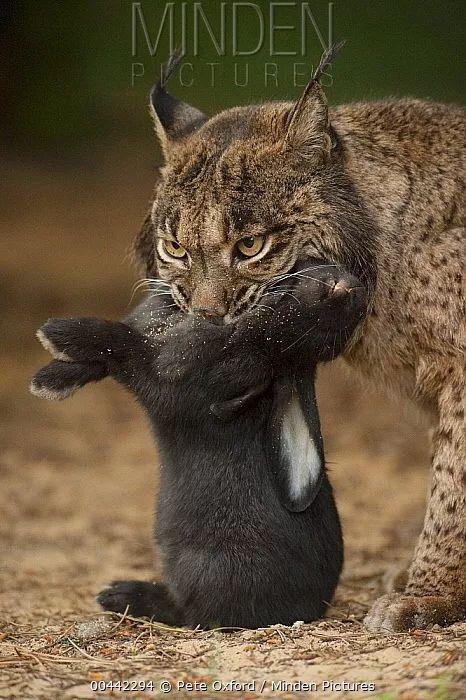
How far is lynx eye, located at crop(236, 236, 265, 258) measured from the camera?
16.7ft

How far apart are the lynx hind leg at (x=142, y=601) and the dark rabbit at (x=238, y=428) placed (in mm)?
328

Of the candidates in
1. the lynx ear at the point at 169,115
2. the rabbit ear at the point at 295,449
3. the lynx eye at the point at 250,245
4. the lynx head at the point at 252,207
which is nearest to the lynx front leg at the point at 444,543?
the rabbit ear at the point at 295,449

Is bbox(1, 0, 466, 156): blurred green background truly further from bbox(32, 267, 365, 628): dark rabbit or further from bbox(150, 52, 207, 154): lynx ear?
bbox(32, 267, 365, 628): dark rabbit

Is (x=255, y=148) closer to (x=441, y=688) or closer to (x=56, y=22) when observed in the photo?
(x=441, y=688)

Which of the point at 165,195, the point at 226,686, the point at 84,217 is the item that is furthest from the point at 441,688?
the point at 84,217

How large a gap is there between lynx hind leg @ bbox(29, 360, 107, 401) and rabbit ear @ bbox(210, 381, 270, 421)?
56cm

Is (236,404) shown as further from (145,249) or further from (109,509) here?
(109,509)

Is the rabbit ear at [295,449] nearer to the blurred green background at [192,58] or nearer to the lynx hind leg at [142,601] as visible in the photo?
the lynx hind leg at [142,601]

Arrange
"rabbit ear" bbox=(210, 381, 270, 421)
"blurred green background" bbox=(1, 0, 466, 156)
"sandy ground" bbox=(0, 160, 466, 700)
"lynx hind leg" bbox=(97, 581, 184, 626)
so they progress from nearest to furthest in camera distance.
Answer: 1. "sandy ground" bbox=(0, 160, 466, 700)
2. "rabbit ear" bbox=(210, 381, 270, 421)
3. "lynx hind leg" bbox=(97, 581, 184, 626)
4. "blurred green background" bbox=(1, 0, 466, 156)

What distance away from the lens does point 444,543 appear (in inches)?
205

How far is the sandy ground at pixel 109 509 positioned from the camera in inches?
167

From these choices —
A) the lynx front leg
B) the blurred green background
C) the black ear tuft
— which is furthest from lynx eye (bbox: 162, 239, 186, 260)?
the blurred green background

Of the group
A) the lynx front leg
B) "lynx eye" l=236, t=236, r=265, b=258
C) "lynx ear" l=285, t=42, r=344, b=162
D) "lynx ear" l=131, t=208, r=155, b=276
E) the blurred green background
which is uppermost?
the blurred green background

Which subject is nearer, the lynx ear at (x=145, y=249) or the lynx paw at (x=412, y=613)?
the lynx paw at (x=412, y=613)
